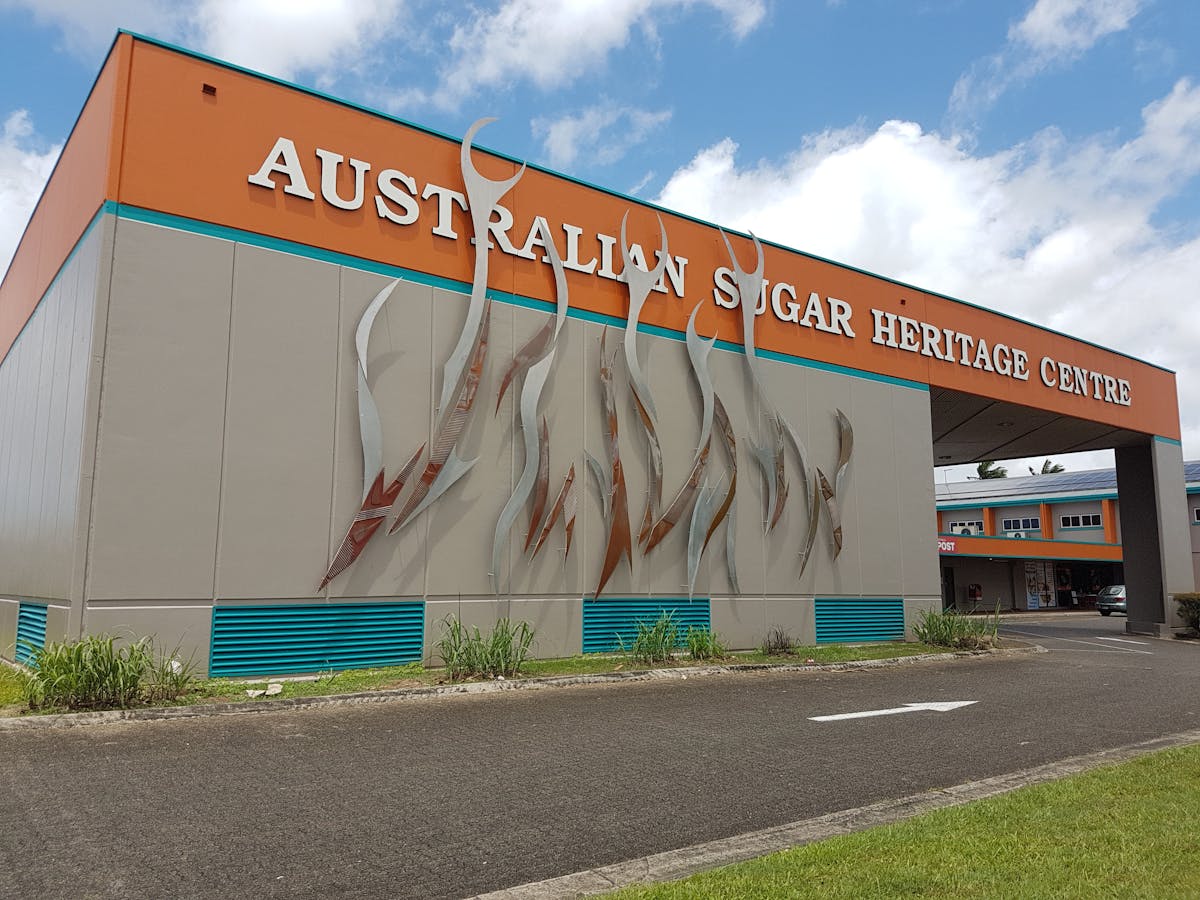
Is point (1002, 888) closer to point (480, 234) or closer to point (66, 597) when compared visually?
point (66, 597)

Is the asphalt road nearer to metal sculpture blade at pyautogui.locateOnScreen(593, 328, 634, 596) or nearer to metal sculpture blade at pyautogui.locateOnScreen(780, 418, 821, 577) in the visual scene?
metal sculpture blade at pyautogui.locateOnScreen(593, 328, 634, 596)

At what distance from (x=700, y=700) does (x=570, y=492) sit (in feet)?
14.3

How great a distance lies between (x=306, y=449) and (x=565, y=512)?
13.3 feet

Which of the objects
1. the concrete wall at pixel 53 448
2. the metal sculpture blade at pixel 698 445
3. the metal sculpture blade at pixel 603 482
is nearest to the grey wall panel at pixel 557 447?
the metal sculpture blade at pixel 603 482

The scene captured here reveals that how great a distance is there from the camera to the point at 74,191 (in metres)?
12.7

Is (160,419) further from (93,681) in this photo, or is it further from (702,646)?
(702,646)

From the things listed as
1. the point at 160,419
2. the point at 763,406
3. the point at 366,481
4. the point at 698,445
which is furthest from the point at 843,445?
the point at 160,419

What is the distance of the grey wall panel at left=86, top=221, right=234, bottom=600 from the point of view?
10484mm

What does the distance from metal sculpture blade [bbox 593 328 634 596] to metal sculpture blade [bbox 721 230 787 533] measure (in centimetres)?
321

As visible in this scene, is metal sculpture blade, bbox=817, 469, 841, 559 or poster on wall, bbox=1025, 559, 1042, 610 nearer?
metal sculpture blade, bbox=817, 469, 841, 559

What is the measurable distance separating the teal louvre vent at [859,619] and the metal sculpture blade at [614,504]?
16.0 ft

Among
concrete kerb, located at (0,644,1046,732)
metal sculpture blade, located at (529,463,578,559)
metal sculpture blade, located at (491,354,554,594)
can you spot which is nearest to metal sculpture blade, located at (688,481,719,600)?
concrete kerb, located at (0,644,1046,732)

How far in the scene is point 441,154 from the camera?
13719 millimetres

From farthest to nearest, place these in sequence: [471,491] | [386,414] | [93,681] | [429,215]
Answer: [429,215] → [471,491] → [386,414] → [93,681]
